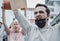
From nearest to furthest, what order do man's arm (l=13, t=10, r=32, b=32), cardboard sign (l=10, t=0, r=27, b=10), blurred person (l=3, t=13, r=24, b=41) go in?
1. cardboard sign (l=10, t=0, r=27, b=10)
2. man's arm (l=13, t=10, r=32, b=32)
3. blurred person (l=3, t=13, r=24, b=41)

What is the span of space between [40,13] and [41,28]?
15 centimetres

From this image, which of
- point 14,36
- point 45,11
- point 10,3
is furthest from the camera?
point 14,36

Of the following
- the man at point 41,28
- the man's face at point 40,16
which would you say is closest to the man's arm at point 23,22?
the man at point 41,28

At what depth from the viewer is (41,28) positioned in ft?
6.52

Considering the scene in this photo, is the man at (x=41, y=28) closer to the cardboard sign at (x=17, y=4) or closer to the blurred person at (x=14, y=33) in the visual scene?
the cardboard sign at (x=17, y=4)

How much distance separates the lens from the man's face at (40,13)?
1974mm

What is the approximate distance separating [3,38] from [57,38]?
145 centimetres

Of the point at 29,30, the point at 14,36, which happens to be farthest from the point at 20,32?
the point at 29,30

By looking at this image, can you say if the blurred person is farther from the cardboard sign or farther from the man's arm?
the cardboard sign

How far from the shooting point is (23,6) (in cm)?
193

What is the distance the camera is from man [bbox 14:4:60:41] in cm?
192

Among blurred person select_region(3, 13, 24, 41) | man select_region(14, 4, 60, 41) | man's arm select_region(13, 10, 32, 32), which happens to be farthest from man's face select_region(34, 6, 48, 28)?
blurred person select_region(3, 13, 24, 41)

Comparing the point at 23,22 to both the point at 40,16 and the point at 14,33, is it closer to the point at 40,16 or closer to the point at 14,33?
the point at 40,16

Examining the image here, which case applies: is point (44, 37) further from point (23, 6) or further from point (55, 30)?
point (23, 6)
